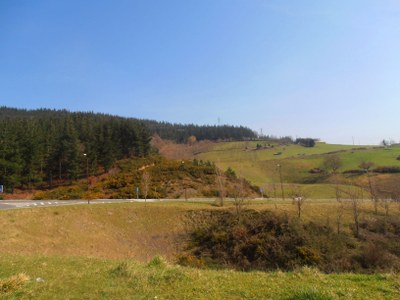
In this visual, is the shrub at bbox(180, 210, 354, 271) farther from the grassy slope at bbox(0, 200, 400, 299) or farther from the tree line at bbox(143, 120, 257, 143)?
the tree line at bbox(143, 120, 257, 143)

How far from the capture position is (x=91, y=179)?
6712 cm

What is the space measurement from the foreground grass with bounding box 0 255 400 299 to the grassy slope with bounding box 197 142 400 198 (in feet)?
197

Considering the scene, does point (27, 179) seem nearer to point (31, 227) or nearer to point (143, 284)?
point (31, 227)

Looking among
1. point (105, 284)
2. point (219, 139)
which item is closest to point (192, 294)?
point (105, 284)

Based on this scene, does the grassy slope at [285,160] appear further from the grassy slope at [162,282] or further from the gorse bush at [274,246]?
the grassy slope at [162,282]

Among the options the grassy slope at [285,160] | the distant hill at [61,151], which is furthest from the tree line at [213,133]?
the distant hill at [61,151]

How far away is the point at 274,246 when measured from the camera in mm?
28375

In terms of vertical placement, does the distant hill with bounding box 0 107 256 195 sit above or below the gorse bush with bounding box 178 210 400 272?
above

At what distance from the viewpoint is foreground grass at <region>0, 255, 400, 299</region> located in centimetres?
711

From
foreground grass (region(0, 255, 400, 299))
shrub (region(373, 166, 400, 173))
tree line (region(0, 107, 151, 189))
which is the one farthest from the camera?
shrub (region(373, 166, 400, 173))

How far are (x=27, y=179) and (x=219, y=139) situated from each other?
105 m

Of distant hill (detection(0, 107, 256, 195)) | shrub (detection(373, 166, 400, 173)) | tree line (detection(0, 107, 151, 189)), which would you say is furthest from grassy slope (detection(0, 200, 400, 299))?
shrub (detection(373, 166, 400, 173))

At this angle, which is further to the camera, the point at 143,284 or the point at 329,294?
the point at 143,284

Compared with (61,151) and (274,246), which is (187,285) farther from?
(61,151)
